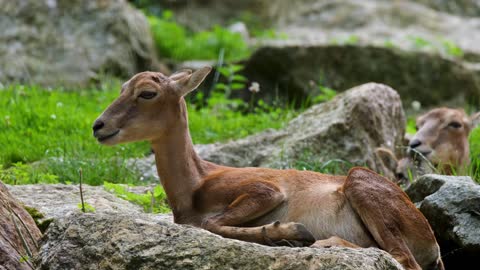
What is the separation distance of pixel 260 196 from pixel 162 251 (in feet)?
4.87

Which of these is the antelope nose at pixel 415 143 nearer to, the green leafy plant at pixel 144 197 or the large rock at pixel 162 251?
the green leafy plant at pixel 144 197

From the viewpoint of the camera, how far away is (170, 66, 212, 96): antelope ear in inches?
286

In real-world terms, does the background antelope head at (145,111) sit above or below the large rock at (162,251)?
above

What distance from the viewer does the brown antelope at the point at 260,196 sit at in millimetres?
6602

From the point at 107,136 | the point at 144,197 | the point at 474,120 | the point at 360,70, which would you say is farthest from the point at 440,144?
the point at 107,136

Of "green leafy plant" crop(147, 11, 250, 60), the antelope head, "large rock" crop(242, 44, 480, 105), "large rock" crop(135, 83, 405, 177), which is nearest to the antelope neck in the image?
"large rock" crop(135, 83, 405, 177)

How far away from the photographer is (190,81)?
734cm

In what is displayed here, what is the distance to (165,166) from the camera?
24.2 ft

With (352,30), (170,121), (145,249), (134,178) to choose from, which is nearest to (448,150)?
(134,178)

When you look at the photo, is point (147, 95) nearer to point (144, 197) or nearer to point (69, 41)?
point (144, 197)

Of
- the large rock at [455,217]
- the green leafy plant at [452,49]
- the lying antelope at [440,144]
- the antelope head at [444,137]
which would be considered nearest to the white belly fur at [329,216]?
the large rock at [455,217]

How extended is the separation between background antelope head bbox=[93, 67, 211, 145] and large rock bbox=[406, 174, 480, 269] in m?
2.03

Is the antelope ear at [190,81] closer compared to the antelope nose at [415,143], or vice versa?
the antelope ear at [190,81]

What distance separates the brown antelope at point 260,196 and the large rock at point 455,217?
0.35 meters
